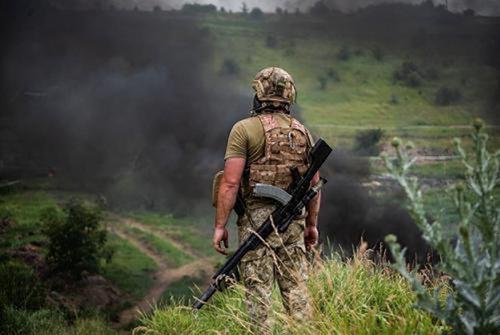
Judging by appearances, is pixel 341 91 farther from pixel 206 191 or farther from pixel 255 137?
pixel 255 137

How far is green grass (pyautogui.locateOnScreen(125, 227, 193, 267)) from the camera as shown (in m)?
40.2

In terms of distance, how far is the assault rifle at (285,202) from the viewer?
4.88 meters

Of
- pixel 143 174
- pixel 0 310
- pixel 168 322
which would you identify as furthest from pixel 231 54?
pixel 168 322

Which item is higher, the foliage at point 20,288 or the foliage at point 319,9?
the foliage at point 319,9

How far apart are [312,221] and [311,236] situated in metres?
0.17

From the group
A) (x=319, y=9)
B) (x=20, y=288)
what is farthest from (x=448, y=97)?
(x=20, y=288)

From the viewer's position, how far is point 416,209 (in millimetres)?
2820

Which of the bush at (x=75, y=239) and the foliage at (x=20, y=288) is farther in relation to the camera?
the bush at (x=75, y=239)

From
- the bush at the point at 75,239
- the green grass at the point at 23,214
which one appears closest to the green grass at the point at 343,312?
the bush at the point at 75,239

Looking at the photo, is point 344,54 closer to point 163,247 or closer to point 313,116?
point 313,116

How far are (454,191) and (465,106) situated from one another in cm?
5900

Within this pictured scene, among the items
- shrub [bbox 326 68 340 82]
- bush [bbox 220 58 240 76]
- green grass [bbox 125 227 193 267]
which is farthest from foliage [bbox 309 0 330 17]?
green grass [bbox 125 227 193 267]

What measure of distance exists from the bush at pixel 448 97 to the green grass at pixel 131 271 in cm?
3440

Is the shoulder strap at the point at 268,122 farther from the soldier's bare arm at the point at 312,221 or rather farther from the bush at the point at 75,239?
the bush at the point at 75,239
